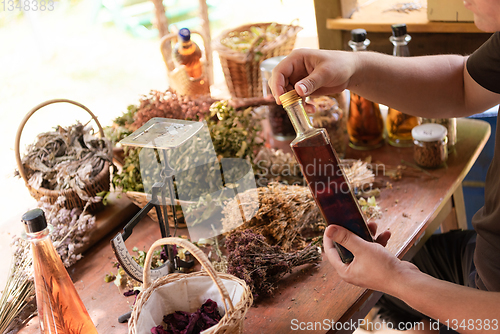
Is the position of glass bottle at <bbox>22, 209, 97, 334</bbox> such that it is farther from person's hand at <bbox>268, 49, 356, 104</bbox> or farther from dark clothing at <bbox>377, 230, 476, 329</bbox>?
dark clothing at <bbox>377, 230, 476, 329</bbox>

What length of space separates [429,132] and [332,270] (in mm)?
540

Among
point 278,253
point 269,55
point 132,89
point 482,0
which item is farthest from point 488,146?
point 132,89

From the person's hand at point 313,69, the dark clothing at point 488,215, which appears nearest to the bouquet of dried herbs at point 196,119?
the person's hand at point 313,69

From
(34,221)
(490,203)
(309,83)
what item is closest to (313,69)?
(309,83)

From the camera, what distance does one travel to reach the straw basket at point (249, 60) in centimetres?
175

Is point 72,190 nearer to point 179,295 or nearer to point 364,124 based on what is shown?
point 179,295

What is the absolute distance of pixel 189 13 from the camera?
5.57 m

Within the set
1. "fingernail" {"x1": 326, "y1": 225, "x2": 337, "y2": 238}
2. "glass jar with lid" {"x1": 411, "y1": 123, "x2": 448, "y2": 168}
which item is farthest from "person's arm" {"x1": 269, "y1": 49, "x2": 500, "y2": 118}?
"fingernail" {"x1": 326, "y1": 225, "x2": 337, "y2": 238}

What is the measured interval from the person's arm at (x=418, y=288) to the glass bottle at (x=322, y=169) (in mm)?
29

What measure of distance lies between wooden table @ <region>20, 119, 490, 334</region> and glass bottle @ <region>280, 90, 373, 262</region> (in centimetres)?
21

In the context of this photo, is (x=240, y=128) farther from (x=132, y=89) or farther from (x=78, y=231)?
(x=132, y=89)

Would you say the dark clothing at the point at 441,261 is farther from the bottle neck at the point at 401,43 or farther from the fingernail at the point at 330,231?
the fingernail at the point at 330,231

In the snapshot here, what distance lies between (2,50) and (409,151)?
17.0ft

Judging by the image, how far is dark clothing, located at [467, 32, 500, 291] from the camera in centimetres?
90
